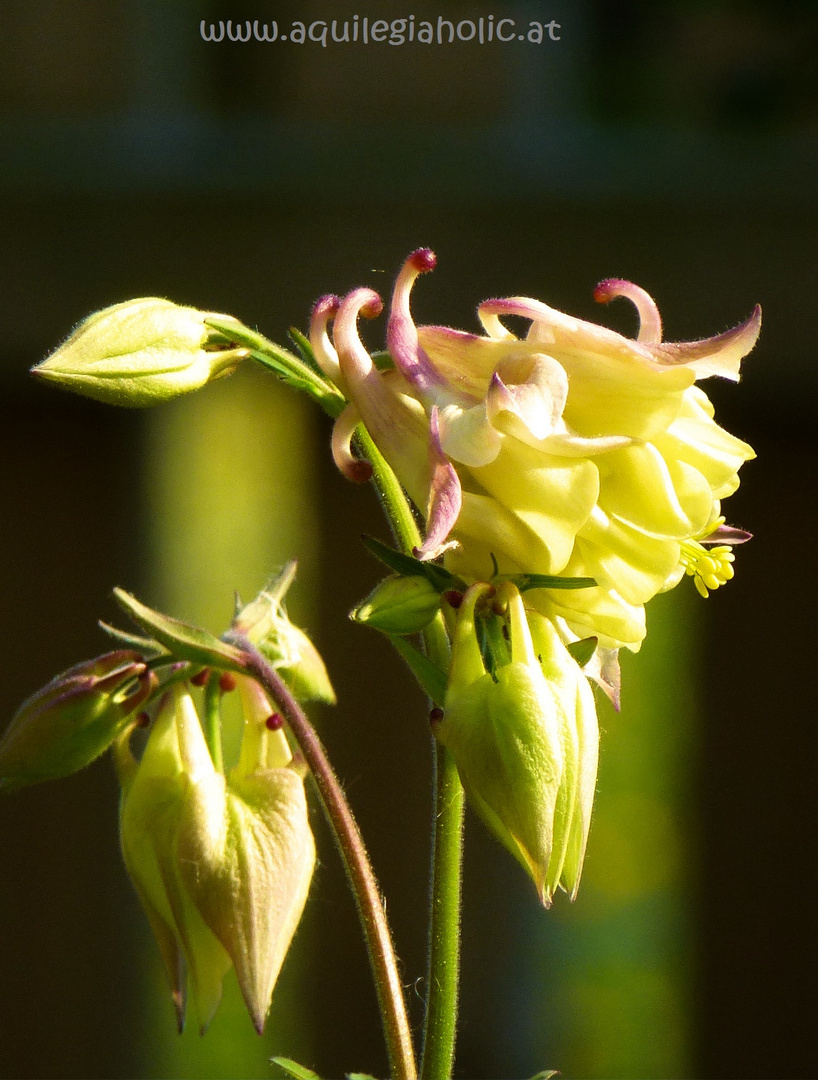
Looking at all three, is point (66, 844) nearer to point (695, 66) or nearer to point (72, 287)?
point (72, 287)

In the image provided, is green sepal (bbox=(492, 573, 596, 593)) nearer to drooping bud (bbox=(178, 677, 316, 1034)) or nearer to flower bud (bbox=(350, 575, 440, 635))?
flower bud (bbox=(350, 575, 440, 635))

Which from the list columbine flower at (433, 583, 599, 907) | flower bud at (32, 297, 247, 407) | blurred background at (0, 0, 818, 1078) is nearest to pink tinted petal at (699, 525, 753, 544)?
columbine flower at (433, 583, 599, 907)

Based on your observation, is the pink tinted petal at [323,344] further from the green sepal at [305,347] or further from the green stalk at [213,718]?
the green stalk at [213,718]

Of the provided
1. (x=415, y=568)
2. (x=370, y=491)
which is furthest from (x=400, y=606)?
(x=370, y=491)

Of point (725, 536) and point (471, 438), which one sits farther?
point (725, 536)

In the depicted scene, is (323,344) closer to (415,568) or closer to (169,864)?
(415,568)

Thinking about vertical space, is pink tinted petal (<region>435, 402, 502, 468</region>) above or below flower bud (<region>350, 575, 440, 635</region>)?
above
